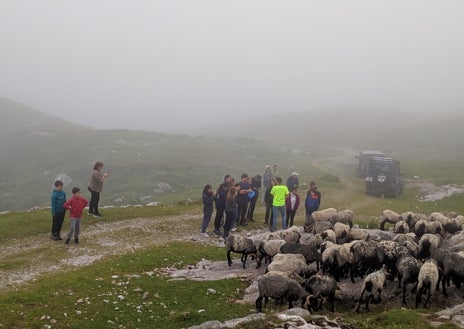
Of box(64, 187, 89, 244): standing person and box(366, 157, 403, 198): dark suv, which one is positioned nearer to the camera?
box(64, 187, 89, 244): standing person

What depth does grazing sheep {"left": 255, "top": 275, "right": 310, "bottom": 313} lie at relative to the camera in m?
15.1

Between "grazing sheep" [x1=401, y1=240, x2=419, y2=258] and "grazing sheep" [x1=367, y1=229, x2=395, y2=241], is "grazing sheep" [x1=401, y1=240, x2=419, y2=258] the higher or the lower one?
the higher one

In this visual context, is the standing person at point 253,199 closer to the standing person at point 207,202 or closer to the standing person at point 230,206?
the standing person at point 230,206

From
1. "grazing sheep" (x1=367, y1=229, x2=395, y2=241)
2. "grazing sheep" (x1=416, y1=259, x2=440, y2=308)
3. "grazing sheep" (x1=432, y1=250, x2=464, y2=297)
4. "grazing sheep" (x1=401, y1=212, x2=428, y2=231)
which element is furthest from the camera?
"grazing sheep" (x1=401, y1=212, x2=428, y2=231)

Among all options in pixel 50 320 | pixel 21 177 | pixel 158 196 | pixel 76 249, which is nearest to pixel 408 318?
pixel 50 320

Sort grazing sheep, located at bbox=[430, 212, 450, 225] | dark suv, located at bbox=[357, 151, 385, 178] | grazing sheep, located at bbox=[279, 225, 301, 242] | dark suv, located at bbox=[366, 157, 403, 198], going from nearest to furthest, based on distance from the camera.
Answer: grazing sheep, located at bbox=[279, 225, 301, 242] < grazing sheep, located at bbox=[430, 212, 450, 225] < dark suv, located at bbox=[366, 157, 403, 198] < dark suv, located at bbox=[357, 151, 385, 178]

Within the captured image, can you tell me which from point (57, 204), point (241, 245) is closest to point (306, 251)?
point (241, 245)

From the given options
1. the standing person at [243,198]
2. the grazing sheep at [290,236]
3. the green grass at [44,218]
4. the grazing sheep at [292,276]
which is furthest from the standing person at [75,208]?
the grazing sheep at [292,276]

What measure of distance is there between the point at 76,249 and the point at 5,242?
179 inches

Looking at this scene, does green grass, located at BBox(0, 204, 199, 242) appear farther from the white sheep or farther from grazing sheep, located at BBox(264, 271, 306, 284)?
grazing sheep, located at BBox(264, 271, 306, 284)

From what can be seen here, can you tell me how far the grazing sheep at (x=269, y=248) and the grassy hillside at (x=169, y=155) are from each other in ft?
100.0

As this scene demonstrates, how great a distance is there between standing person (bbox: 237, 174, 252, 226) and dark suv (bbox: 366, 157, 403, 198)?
67.4 feet

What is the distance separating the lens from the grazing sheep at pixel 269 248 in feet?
65.1

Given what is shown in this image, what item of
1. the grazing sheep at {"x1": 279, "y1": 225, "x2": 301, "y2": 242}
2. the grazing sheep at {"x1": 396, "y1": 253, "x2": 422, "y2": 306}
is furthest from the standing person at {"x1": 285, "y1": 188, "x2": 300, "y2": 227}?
the grazing sheep at {"x1": 396, "y1": 253, "x2": 422, "y2": 306}
